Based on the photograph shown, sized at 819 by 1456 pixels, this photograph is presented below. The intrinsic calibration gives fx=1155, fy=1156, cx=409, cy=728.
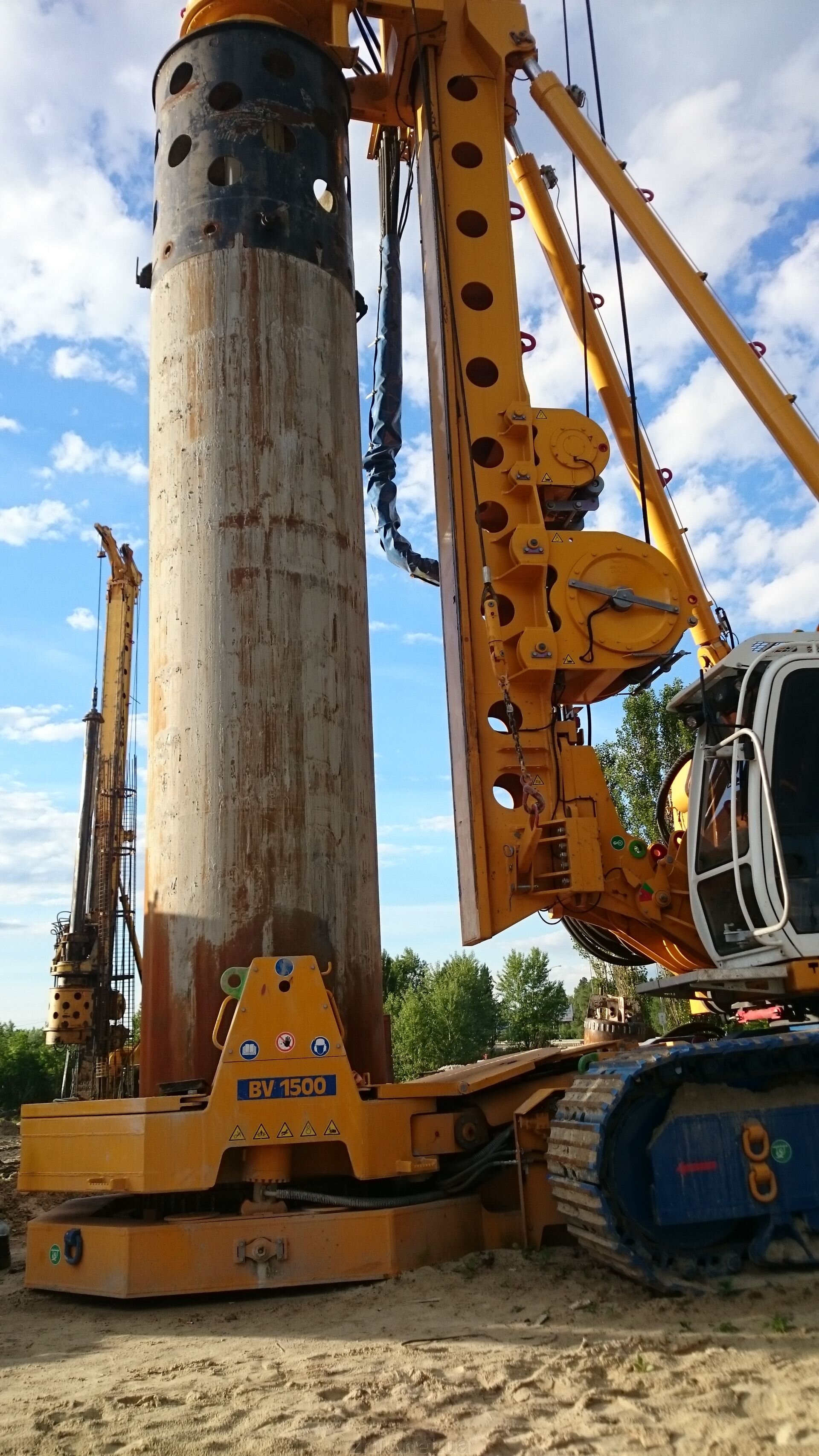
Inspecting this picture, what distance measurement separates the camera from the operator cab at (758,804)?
6852 millimetres

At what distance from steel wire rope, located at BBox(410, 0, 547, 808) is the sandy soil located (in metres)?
3.58

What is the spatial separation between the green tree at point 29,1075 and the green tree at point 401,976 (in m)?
18.0

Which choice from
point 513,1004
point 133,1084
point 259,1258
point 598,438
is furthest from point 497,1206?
point 513,1004

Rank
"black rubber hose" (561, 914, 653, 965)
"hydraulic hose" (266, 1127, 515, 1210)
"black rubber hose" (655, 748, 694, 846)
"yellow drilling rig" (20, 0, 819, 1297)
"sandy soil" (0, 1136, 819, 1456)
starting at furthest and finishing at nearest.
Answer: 1. "black rubber hose" (561, 914, 653, 965)
2. "black rubber hose" (655, 748, 694, 846)
3. "hydraulic hose" (266, 1127, 515, 1210)
4. "yellow drilling rig" (20, 0, 819, 1297)
5. "sandy soil" (0, 1136, 819, 1456)

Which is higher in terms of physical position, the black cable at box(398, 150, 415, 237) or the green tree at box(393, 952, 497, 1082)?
the black cable at box(398, 150, 415, 237)

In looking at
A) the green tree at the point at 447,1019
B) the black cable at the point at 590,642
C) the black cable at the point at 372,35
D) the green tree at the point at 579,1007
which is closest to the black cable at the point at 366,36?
the black cable at the point at 372,35

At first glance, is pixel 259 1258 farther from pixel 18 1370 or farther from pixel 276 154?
pixel 276 154

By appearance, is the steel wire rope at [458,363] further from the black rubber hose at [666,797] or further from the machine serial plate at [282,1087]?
the machine serial plate at [282,1087]

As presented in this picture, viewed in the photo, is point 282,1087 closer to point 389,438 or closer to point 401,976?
point 389,438

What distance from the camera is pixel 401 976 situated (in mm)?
72000

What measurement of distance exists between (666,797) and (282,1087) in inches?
165

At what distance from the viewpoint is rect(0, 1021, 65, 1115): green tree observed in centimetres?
5372

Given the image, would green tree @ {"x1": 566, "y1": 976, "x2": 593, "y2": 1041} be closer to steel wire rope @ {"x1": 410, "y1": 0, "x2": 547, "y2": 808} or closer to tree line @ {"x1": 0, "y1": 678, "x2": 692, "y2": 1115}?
tree line @ {"x1": 0, "y1": 678, "x2": 692, "y2": 1115}

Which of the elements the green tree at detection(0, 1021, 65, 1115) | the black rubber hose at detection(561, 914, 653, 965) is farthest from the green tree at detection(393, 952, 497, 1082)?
the black rubber hose at detection(561, 914, 653, 965)
